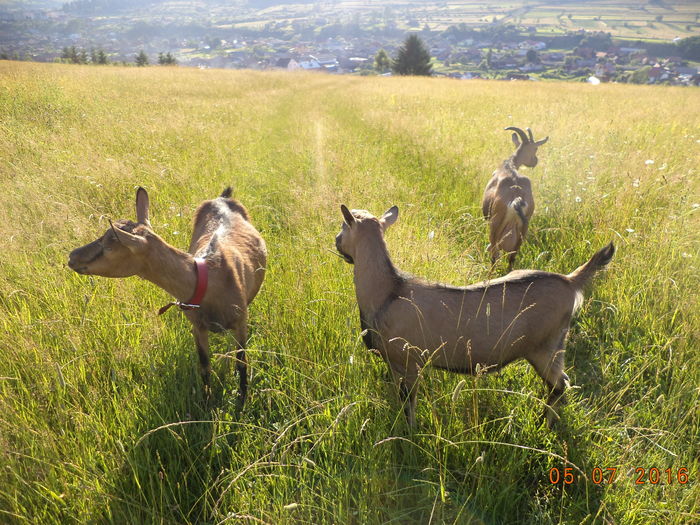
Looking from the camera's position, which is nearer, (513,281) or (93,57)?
(513,281)

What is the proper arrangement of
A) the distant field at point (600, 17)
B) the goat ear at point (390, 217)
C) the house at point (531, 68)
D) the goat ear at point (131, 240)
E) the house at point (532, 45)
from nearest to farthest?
the goat ear at point (131, 240)
the goat ear at point (390, 217)
the house at point (531, 68)
the house at point (532, 45)
the distant field at point (600, 17)

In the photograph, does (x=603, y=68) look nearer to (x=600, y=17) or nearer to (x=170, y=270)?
(x=170, y=270)

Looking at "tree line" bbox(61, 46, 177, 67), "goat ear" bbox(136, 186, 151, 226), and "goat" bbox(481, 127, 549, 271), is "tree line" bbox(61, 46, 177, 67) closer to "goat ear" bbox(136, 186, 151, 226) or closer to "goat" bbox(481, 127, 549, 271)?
"goat" bbox(481, 127, 549, 271)

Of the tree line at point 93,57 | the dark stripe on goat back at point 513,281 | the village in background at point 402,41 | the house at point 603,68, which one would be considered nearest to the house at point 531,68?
the village in background at point 402,41

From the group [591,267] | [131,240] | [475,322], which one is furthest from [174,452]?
[591,267]

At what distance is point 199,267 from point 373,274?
3.96 ft

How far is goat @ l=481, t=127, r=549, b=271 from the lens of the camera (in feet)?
13.9

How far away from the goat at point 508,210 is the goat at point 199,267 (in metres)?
2.59

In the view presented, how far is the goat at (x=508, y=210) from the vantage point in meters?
4.25

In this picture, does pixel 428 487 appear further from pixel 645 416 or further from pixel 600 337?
pixel 600 337

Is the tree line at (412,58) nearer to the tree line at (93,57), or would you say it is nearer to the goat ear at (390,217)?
the tree line at (93,57)

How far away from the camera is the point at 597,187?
5.58m

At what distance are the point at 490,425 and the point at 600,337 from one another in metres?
1.62

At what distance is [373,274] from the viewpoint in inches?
107
